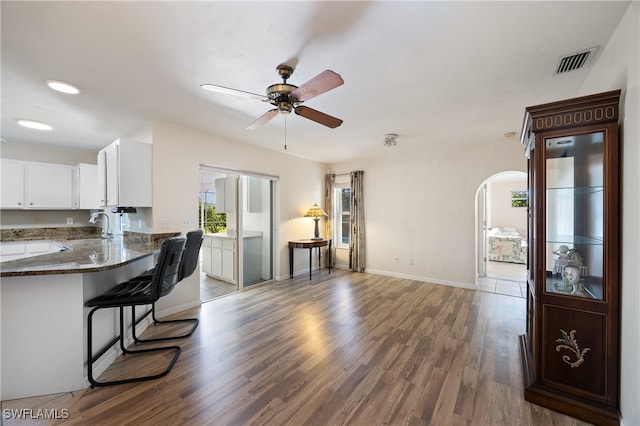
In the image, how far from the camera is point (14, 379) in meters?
1.80

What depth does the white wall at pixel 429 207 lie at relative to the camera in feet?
14.4

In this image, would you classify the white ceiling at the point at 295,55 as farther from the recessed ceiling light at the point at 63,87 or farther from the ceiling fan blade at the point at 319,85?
the ceiling fan blade at the point at 319,85

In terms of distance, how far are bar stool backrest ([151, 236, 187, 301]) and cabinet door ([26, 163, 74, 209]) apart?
146 inches

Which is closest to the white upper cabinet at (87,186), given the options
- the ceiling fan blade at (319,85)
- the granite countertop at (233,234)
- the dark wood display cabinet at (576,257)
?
the granite countertop at (233,234)

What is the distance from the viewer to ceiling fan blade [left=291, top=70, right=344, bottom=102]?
1.61m

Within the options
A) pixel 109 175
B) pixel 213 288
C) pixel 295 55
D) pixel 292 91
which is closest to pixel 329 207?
pixel 213 288

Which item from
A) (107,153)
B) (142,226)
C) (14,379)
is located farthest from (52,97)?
(14,379)

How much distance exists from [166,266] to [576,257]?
3.08m

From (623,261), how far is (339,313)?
2.60 m

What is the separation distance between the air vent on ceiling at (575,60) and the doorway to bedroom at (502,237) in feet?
7.72

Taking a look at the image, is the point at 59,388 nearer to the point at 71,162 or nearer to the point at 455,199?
the point at 71,162

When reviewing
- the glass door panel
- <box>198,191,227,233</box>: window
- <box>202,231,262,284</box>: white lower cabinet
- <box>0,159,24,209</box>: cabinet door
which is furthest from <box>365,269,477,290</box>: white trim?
<box>0,159,24,209</box>: cabinet door

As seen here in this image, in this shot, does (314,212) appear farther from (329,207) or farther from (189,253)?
(189,253)

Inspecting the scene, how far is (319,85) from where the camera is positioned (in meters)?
1.74
